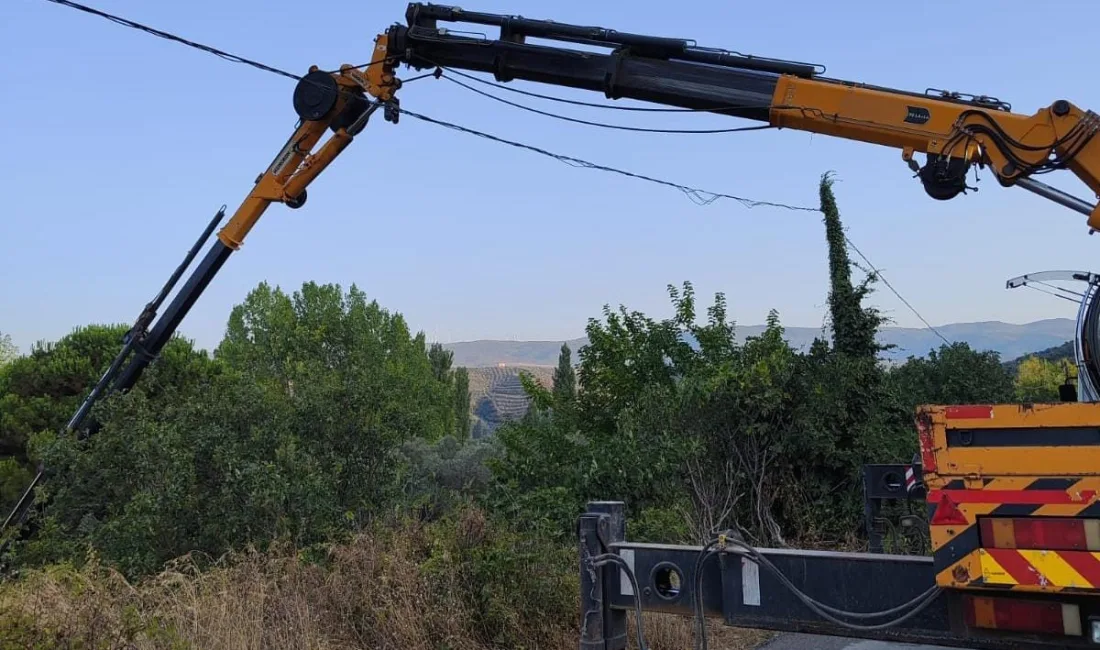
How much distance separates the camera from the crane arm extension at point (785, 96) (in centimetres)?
668

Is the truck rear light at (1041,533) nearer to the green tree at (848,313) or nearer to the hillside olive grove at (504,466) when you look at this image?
the hillside olive grove at (504,466)

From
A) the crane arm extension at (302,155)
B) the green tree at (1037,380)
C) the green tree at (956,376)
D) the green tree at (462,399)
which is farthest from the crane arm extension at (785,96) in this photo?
the green tree at (462,399)

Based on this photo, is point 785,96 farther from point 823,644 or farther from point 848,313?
point 848,313

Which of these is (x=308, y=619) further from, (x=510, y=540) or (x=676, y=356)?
(x=676, y=356)

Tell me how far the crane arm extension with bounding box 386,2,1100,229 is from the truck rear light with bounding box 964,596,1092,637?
4.19m

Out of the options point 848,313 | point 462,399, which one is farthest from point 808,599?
point 462,399

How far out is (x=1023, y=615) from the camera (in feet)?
10.8

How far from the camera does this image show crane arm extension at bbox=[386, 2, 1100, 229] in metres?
6.68

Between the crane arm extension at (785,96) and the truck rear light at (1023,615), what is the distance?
419 cm

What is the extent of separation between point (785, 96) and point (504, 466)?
5.43 metres

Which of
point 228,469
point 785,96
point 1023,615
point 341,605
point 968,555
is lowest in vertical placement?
point 341,605

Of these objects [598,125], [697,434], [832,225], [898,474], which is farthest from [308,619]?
[832,225]

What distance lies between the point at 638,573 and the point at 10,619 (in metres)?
3.93

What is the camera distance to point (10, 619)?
5375 mm
